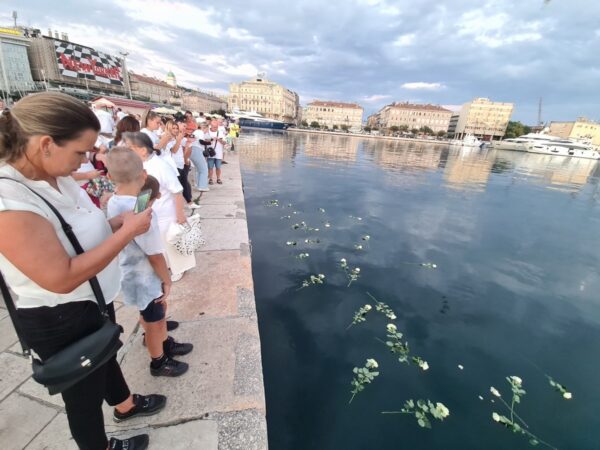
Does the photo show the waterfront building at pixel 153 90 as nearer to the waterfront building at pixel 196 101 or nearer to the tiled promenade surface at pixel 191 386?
the waterfront building at pixel 196 101

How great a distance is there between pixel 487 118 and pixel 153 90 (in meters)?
123

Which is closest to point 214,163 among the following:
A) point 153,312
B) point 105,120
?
point 105,120

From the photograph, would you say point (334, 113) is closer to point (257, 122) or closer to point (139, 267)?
point (257, 122)

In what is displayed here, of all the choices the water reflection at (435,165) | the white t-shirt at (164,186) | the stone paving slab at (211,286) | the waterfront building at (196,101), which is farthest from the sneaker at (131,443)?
the waterfront building at (196,101)

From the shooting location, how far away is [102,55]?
2509 inches

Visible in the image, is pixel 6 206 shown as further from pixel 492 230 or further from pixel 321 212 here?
pixel 492 230

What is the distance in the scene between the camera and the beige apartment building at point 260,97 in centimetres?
10994

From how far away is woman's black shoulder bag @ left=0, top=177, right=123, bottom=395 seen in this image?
1078 millimetres

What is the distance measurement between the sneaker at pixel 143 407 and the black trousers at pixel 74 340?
12.8 inches

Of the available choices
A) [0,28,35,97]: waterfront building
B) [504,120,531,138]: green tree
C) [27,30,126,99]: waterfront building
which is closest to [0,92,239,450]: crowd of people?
[27,30,126,99]: waterfront building

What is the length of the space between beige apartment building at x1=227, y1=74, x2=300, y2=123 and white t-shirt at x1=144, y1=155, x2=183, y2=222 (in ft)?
375

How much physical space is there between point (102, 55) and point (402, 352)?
284 ft

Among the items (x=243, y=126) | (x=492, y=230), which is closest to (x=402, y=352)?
(x=492, y=230)

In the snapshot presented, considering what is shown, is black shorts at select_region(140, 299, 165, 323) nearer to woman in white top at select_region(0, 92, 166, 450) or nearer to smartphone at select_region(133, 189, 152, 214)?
woman in white top at select_region(0, 92, 166, 450)
